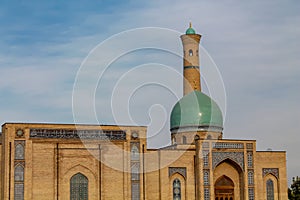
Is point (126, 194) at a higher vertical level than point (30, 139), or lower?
lower

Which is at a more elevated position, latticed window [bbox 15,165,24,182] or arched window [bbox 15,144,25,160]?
arched window [bbox 15,144,25,160]

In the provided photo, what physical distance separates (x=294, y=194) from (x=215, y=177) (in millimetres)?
8737

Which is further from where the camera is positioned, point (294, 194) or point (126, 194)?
point (294, 194)

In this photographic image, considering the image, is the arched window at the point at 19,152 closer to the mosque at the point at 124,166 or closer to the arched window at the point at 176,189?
the mosque at the point at 124,166

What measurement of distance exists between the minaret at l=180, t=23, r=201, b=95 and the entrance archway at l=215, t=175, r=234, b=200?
7.80 m

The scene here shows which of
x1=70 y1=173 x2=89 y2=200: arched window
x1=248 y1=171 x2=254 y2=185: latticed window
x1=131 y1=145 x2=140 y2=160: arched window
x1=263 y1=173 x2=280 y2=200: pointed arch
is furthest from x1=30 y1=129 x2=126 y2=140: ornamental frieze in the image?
x1=263 y1=173 x2=280 y2=200: pointed arch

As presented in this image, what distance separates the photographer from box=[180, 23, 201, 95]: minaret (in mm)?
37781

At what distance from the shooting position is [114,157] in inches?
1144

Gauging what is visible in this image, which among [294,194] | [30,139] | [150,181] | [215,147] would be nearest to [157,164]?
[150,181]

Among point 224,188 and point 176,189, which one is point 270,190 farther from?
point 176,189

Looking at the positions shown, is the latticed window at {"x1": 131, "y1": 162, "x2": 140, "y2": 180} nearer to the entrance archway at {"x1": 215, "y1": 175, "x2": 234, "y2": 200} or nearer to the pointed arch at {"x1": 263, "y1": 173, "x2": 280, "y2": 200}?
the entrance archway at {"x1": 215, "y1": 175, "x2": 234, "y2": 200}

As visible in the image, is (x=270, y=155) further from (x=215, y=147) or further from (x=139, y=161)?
(x=139, y=161)

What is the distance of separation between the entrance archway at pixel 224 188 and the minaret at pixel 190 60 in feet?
25.6

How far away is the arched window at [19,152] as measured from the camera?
2741 centimetres
